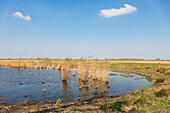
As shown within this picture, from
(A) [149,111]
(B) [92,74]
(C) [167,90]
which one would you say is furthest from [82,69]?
(A) [149,111]

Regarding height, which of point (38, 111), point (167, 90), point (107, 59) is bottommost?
point (38, 111)

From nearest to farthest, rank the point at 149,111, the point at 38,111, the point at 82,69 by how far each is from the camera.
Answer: the point at 149,111 < the point at 38,111 < the point at 82,69

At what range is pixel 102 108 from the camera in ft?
26.3

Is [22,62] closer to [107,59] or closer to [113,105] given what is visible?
[107,59]

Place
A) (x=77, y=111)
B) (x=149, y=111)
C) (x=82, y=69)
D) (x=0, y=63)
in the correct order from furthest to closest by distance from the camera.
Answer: (x=0, y=63) < (x=82, y=69) < (x=77, y=111) < (x=149, y=111)

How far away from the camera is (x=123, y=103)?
8.56 meters

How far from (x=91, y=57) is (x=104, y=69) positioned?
2.72m

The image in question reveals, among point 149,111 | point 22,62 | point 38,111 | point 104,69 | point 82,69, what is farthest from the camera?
point 22,62

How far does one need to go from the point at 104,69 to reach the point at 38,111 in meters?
12.8

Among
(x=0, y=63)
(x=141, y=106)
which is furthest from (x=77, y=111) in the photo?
(x=0, y=63)

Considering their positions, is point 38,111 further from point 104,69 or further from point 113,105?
point 104,69

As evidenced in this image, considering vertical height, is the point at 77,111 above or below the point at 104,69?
below

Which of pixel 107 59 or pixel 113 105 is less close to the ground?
pixel 107 59

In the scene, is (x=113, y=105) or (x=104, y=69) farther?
(x=104, y=69)
